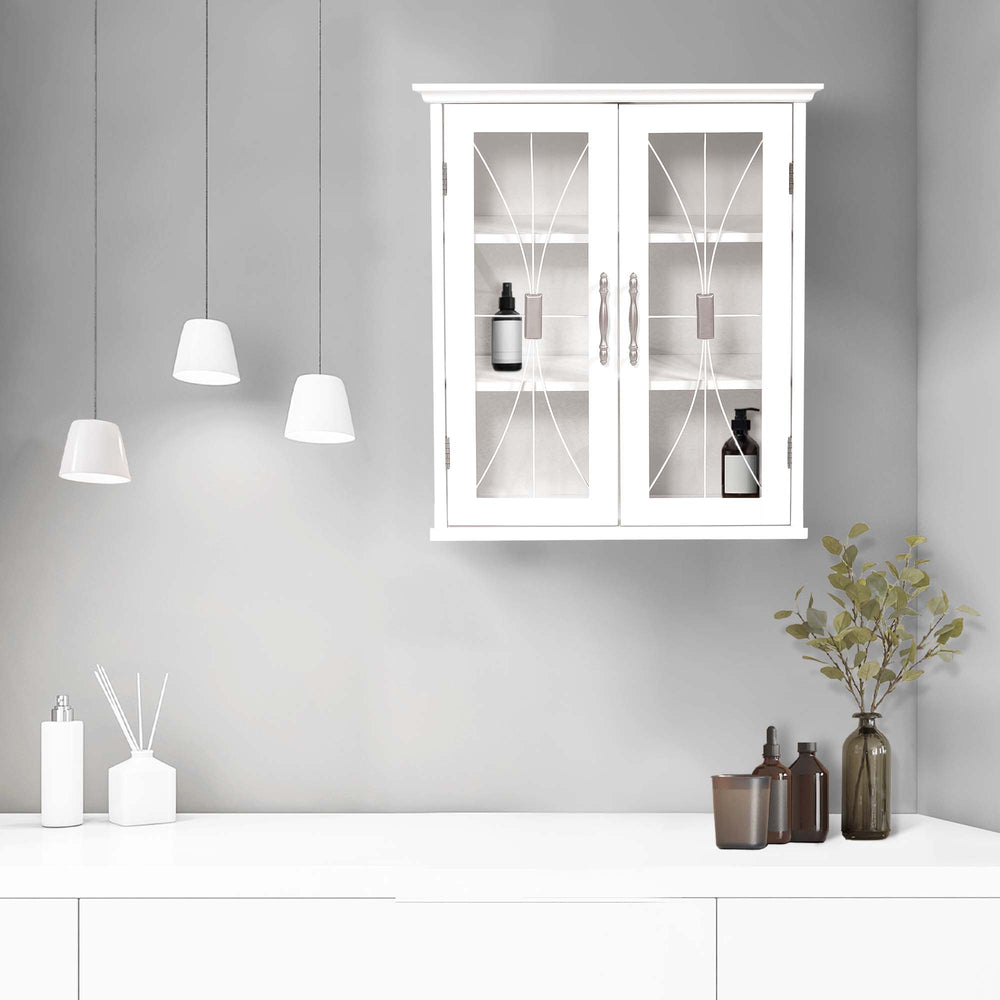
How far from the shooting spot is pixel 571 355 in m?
1.78

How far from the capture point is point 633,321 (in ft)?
5.75

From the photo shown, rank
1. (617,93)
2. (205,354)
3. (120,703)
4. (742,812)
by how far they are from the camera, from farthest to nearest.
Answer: (120,703)
(205,354)
(617,93)
(742,812)

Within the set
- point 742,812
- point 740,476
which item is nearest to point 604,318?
point 740,476

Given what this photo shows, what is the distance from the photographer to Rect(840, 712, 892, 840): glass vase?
177 cm

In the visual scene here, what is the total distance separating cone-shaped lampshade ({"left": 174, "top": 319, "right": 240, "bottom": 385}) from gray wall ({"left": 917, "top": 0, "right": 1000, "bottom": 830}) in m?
1.36

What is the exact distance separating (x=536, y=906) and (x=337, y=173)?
1.43 meters

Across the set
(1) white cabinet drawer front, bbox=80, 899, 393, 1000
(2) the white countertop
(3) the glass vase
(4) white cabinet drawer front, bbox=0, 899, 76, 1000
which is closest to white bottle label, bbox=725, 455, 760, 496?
(3) the glass vase

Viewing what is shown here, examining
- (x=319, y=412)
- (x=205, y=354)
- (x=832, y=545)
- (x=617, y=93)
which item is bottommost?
(x=832, y=545)

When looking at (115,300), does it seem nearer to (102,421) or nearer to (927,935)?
(102,421)

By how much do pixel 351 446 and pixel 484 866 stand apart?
87 centimetres

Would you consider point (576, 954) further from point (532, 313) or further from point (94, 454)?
point (94, 454)

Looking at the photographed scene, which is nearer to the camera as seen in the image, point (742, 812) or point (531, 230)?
point (742, 812)

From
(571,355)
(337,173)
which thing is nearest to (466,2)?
(337,173)

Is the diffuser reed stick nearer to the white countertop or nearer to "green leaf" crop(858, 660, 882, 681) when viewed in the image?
the white countertop
